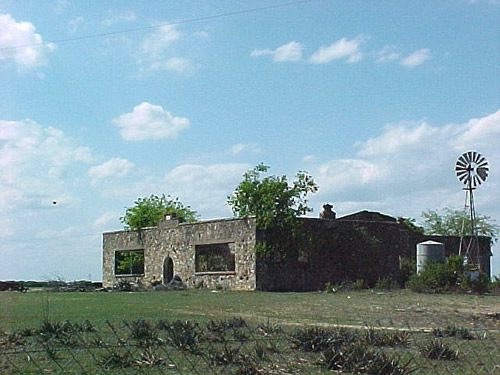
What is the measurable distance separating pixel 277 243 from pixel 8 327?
21.8 meters

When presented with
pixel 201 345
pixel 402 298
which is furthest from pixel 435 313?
pixel 201 345

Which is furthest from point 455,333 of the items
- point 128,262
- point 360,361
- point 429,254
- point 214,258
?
point 128,262

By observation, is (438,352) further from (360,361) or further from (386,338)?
(360,361)

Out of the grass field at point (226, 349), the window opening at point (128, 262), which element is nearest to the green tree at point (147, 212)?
the window opening at point (128, 262)

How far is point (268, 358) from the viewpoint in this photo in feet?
31.1

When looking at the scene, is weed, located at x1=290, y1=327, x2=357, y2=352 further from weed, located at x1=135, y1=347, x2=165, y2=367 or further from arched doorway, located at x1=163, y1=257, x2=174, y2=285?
arched doorway, located at x1=163, y1=257, x2=174, y2=285

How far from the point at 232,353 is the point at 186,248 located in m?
30.5

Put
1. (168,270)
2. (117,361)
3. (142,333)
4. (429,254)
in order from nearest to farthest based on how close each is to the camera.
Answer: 1. (117,361)
2. (142,333)
3. (429,254)
4. (168,270)

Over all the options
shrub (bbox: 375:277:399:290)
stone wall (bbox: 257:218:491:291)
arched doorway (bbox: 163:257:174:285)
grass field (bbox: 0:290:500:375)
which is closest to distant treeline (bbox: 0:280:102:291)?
arched doorway (bbox: 163:257:174:285)

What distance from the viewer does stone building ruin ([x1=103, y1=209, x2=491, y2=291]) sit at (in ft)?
113

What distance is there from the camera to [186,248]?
3919cm

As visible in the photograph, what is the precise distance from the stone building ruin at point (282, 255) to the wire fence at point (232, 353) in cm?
2262

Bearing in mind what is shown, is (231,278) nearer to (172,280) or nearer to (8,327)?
(172,280)

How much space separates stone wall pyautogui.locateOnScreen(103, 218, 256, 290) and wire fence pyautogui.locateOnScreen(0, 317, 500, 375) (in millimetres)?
22892
